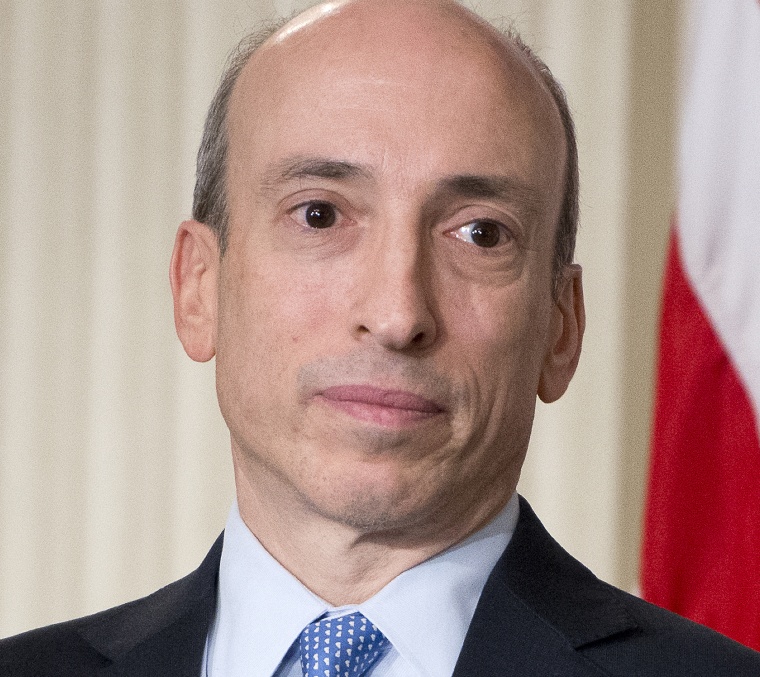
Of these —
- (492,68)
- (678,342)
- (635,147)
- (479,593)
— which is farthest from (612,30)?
(479,593)

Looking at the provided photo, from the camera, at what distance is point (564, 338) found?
212 cm

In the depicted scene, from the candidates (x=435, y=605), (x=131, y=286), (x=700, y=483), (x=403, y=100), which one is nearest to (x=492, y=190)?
(x=403, y=100)

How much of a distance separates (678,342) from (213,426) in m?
1.54

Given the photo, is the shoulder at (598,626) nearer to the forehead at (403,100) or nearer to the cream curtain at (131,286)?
the forehead at (403,100)

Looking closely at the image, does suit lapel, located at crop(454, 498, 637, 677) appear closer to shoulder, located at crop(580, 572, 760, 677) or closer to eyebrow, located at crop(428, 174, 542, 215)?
shoulder, located at crop(580, 572, 760, 677)

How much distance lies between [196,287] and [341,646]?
64cm

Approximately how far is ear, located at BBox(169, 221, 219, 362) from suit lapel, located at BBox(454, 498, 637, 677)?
0.58 metres

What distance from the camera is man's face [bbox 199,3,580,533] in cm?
180

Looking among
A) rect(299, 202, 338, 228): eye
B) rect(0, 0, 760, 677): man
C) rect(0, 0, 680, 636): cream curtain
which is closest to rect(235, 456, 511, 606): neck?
rect(0, 0, 760, 677): man

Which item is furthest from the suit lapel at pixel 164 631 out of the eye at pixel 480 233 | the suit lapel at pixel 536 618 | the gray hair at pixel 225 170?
the eye at pixel 480 233

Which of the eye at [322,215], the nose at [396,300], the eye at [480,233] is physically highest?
the eye at [322,215]

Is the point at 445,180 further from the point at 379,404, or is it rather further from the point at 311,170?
the point at 379,404

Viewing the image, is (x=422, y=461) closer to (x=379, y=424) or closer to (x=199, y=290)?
(x=379, y=424)

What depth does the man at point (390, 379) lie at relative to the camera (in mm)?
1811
